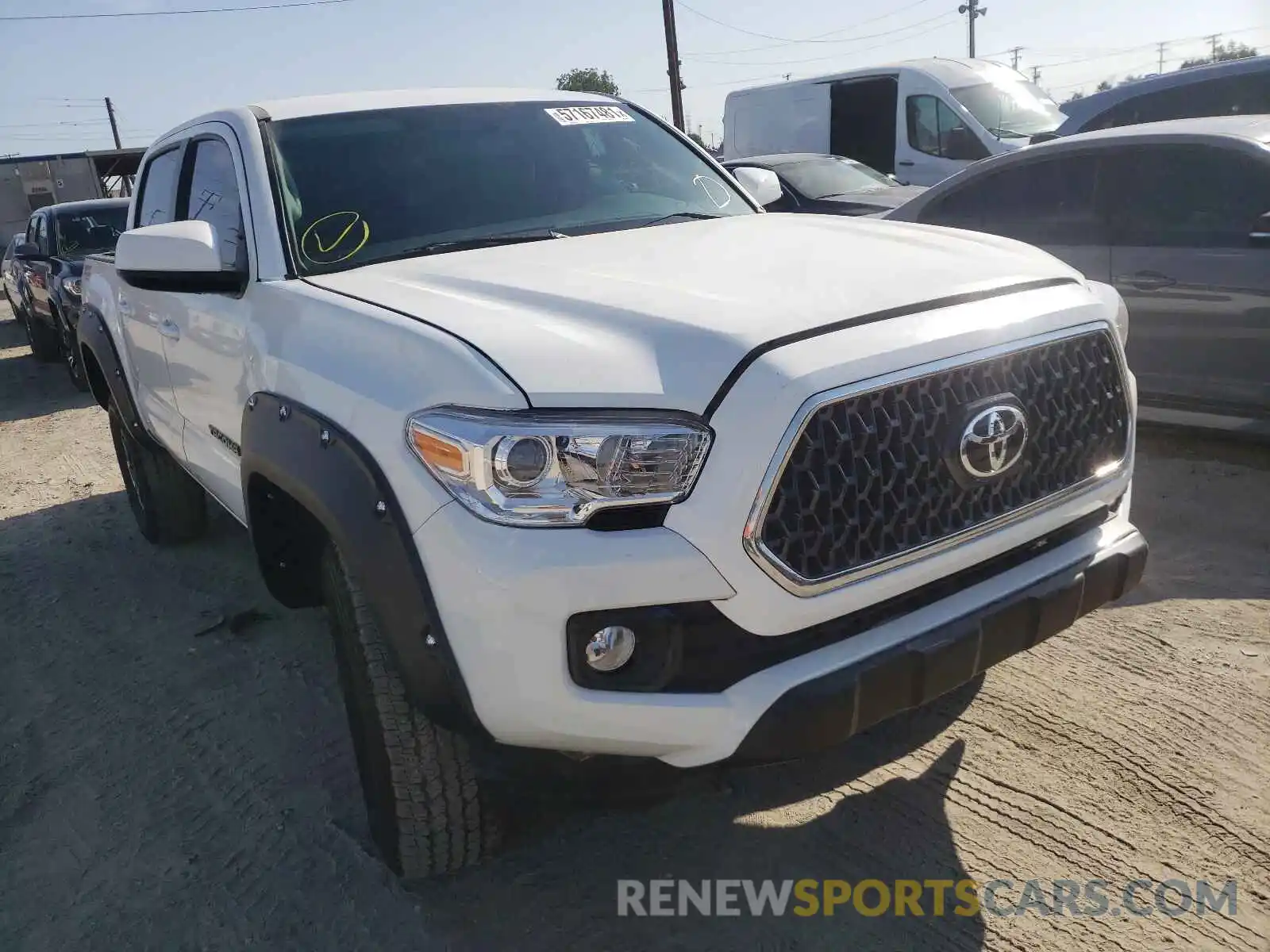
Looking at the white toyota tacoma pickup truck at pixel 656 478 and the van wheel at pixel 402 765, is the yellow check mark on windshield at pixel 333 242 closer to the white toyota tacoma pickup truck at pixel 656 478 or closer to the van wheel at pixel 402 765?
the white toyota tacoma pickup truck at pixel 656 478

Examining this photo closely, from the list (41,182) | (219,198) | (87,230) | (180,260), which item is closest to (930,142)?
(87,230)

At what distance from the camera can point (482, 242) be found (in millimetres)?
2957

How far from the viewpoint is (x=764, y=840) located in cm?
250

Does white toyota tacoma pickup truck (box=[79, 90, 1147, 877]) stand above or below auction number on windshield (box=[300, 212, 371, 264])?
below

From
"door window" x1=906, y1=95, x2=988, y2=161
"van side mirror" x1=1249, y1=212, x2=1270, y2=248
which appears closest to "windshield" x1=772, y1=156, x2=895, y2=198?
"door window" x1=906, y1=95, x2=988, y2=161

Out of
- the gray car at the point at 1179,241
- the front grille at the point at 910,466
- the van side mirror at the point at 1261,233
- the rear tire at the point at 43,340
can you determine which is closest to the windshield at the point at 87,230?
the rear tire at the point at 43,340

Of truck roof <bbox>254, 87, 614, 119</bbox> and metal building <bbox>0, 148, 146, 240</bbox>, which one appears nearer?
truck roof <bbox>254, 87, 614, 119</bbox>

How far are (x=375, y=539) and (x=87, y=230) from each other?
10.0 metres

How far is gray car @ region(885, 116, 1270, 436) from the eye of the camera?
4.41 metres

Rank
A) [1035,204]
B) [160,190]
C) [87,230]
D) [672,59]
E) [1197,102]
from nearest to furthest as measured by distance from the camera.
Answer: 1. [160,190]
2. [1035,204]
3. [1197,102]
4. [87,230]
5. [672,59]

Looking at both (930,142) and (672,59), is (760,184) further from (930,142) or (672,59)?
(672,59)

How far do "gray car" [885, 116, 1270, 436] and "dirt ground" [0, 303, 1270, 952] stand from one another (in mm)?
954

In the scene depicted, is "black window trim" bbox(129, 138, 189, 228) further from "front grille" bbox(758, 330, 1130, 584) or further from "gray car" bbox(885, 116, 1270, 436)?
"gray car" bbox(885, 116, 1270, 436)

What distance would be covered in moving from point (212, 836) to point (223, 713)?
690mm
